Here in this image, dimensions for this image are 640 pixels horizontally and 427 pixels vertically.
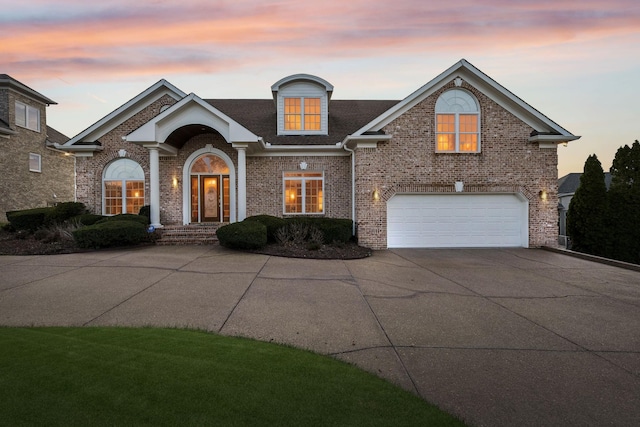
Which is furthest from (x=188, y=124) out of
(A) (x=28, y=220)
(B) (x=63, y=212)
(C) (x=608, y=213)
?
(C) (x=608, y=213)

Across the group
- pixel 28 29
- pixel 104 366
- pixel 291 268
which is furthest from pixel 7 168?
pixel 104 366

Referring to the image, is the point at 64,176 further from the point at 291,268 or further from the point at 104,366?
the point at 104,366

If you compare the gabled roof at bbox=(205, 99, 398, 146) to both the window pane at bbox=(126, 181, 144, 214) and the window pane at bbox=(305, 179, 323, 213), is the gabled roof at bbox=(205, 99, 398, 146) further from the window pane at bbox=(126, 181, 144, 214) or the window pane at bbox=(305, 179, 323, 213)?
the window pane at bbox=(126, 181, 144, 214)

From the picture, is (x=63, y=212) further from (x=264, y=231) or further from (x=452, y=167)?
(x=452, y=167)

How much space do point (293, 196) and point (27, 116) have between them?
1829cm

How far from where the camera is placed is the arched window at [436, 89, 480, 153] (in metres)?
13.2

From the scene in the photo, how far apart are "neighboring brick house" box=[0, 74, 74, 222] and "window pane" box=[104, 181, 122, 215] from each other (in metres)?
8.08

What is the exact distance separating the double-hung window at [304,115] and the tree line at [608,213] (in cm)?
1190

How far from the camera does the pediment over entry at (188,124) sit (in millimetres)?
12656

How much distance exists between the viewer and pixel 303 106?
15562 millimetres

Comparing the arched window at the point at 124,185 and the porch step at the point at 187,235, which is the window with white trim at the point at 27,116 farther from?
the porch step at the point at 187,235

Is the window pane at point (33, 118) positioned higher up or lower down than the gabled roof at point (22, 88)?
lower down

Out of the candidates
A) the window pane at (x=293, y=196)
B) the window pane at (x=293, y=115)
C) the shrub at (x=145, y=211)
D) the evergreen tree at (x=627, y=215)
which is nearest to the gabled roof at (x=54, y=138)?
the shrub at (x=145, y=211)

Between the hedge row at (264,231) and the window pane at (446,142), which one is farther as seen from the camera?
the window pane at (446,142)
